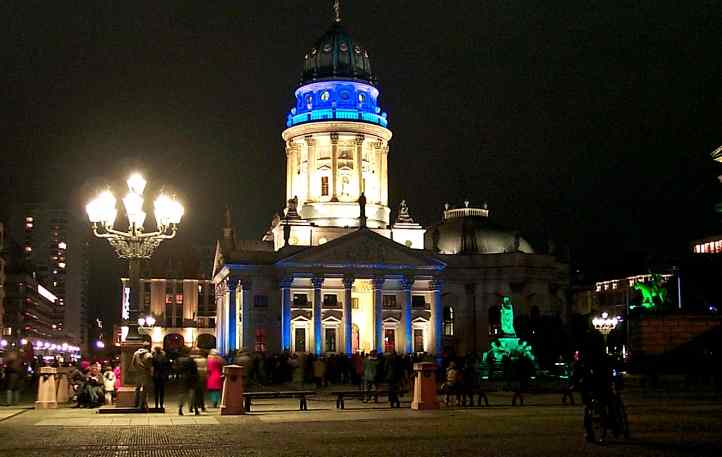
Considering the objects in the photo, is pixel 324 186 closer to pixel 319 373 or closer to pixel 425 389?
pixel 319 373

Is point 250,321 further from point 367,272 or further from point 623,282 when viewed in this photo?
point 623,282

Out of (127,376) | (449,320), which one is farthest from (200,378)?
(449,320)

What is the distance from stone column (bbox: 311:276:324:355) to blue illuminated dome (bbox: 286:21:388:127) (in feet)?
55.6

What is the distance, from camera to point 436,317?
87188mm

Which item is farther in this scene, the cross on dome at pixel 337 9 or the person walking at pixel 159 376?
the cross on dome at pixel 337 9

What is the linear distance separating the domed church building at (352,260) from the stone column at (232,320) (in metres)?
0.08

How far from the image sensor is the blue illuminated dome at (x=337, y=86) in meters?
93.8

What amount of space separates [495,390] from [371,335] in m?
41.5

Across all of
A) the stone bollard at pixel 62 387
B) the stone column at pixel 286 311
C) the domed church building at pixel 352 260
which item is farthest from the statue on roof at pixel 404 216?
the stone bollard at pixel 62 387

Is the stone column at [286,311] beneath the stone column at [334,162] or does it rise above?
beneath

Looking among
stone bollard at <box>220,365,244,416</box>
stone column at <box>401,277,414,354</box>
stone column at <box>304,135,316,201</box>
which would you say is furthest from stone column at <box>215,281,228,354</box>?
stone bollard at <box>220,365,244,416</box>

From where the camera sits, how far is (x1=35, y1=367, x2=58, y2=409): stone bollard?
108 ft

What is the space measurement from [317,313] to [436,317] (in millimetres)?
10422

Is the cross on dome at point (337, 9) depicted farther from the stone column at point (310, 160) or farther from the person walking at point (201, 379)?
the person walking at point (201, 379)
